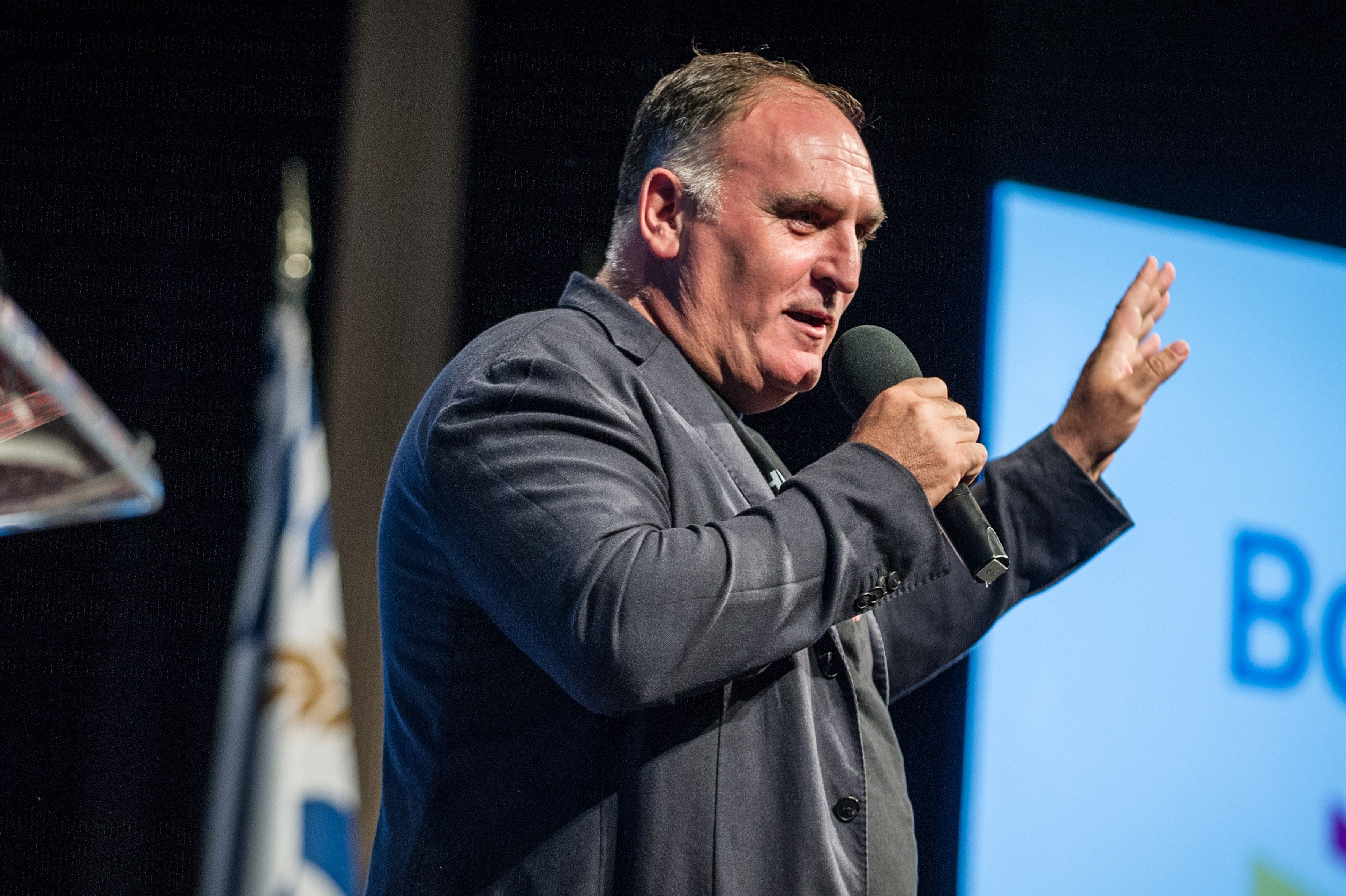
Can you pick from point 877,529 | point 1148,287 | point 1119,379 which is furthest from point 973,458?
point 1148,287

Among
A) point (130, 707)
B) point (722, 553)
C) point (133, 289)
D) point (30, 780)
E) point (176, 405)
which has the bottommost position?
point (30, 780)

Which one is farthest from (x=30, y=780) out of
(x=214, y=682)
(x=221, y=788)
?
(x=221, y=788)

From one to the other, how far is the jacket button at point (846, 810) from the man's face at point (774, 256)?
21.1 inches

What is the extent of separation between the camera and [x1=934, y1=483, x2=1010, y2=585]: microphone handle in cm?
108

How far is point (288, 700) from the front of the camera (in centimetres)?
237

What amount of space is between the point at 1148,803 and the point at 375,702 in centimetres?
167

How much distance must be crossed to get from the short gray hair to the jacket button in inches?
29.2

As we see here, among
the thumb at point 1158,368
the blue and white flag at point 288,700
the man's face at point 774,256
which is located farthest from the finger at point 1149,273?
the blue and white flag at point 288,700

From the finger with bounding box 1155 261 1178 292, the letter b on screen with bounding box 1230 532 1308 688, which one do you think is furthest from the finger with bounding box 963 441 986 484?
the letter b on screen with bounding box 1230 532 1308 688

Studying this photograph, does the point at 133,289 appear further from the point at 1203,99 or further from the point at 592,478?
the point at 1203,99

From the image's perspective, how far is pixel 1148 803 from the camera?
219cm

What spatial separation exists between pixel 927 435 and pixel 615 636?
14.8 inches

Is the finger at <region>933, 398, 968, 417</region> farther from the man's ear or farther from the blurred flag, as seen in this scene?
the blurred flag

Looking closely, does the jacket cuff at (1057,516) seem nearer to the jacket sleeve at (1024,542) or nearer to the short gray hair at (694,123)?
the jacket sleeve at (1024,542)
